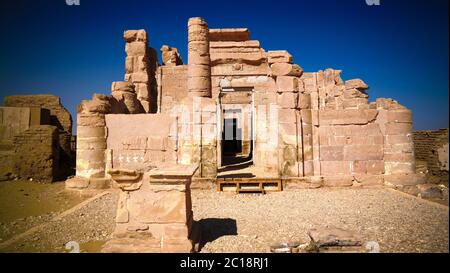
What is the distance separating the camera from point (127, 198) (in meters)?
3.98

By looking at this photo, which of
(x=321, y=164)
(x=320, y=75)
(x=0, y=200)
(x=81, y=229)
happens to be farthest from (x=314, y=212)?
(x=320, y=75)

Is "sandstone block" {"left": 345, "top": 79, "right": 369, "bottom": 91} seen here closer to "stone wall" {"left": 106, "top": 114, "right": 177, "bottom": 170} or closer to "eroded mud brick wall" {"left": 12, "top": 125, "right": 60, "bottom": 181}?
"stone wall" {"left": 106, "top": 114, "right": 177, "bottom": 170}

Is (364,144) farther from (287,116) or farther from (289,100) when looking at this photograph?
(289,100)

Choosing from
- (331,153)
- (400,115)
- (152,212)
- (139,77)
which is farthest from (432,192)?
(139,77)

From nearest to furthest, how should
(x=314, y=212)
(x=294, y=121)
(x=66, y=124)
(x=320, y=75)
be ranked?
(x=314, y=212)
(x=294, y=121)
(x=66, y=124)
(x=320, y=75)

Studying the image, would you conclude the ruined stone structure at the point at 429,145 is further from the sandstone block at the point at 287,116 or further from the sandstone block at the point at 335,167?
the sandstone block at the point at 287,116

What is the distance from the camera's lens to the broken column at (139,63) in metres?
14.4

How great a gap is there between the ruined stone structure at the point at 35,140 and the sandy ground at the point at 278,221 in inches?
194

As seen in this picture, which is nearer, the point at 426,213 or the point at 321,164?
the point at 426,213

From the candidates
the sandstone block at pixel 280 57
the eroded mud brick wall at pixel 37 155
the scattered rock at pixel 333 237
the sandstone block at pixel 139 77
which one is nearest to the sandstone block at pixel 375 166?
the sandstone block at pixel 280 57

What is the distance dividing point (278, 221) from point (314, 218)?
760 mm

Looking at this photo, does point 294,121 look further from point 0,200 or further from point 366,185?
point 0,200

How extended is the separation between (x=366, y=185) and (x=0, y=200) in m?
11.0

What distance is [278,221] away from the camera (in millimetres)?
5246
